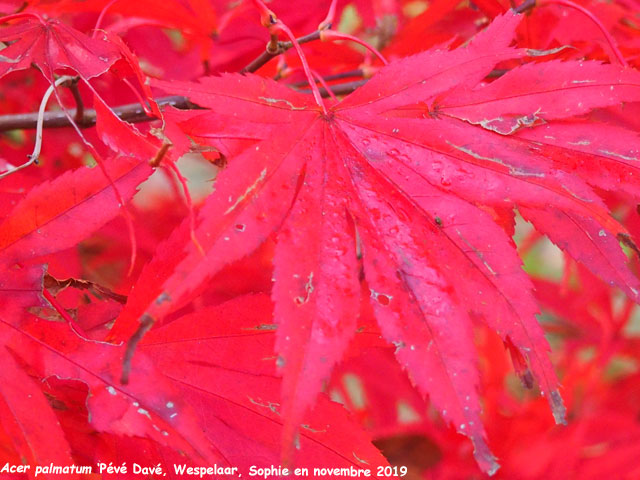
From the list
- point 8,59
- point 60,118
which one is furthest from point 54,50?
point 60,118

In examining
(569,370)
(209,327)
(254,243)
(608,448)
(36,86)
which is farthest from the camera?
(569,370)

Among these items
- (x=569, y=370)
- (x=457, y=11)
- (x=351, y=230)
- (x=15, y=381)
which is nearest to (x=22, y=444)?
(x=15, y=381)

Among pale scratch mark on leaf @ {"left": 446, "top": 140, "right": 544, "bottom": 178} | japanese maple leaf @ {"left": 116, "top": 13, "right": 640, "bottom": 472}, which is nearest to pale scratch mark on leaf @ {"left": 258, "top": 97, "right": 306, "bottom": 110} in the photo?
japanese maple leaf @ {"left": 116, "top": 13, "right": 640, "bottom": 472}

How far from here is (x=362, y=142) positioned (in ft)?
1.44

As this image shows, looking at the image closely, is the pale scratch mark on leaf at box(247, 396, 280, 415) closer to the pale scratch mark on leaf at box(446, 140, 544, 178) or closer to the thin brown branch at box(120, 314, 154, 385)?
the thin brown branch at box(120, 314, 154, 385)

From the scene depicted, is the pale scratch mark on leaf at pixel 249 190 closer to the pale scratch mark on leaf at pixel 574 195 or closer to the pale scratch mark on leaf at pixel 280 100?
the pale scratch mark on leaf at pixel 280 100

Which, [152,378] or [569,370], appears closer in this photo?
[152,378]

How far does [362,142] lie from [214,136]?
0.33ft

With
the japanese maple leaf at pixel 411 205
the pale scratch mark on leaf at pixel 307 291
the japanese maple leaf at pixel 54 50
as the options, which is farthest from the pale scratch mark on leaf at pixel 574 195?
the japanese maple leaf at pixel 54 50

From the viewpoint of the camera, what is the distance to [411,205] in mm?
419

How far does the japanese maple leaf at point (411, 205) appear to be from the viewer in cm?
36

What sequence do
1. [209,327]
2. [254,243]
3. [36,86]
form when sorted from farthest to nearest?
[36,86] < [209,327] < [254,243]

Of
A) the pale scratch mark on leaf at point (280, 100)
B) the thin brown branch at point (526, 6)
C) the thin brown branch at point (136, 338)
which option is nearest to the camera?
the thin brown branch at point (136, 338)

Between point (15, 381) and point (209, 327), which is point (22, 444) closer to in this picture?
point (15, 381)
